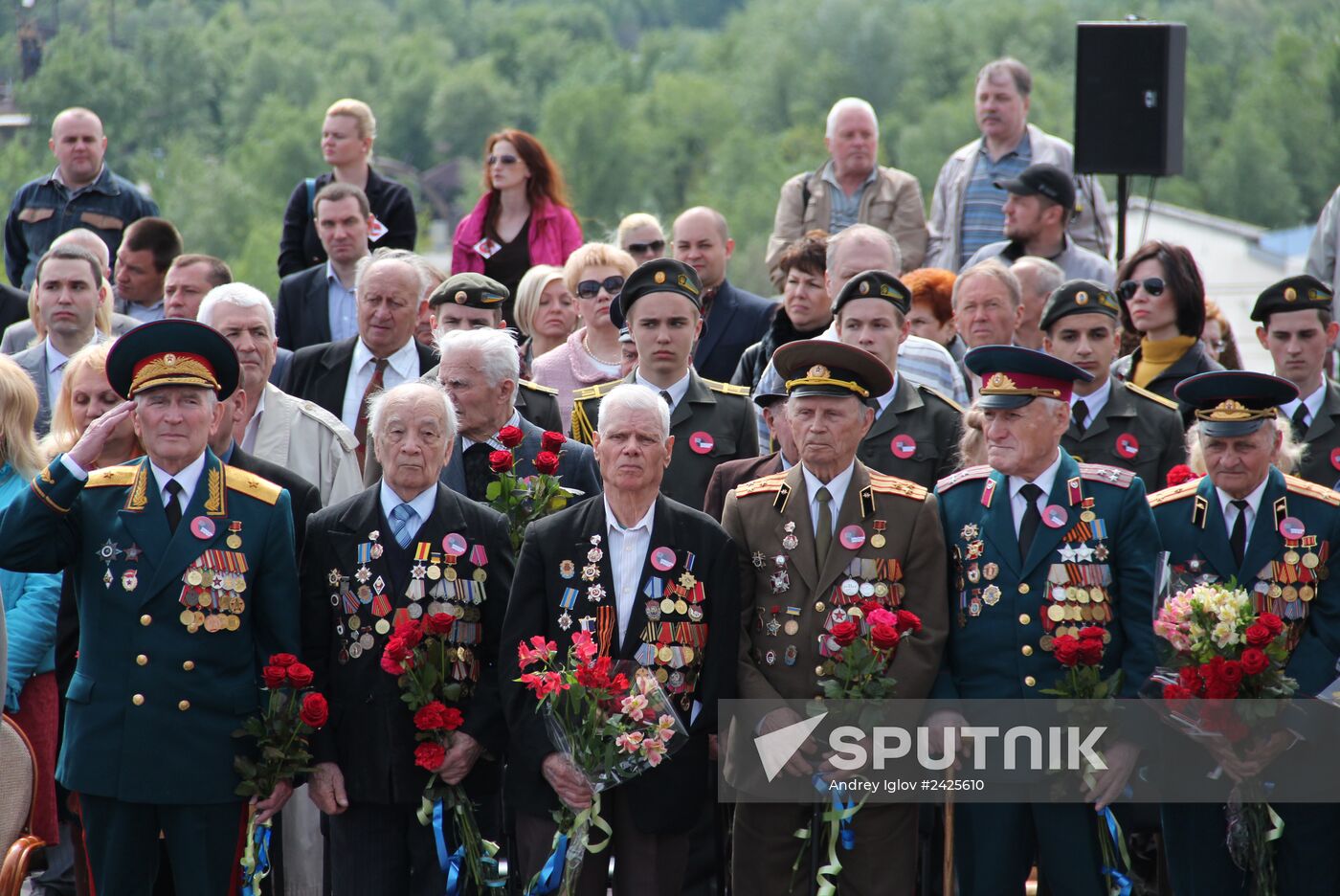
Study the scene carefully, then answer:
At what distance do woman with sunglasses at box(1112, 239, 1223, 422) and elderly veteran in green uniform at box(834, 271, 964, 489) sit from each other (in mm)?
1268

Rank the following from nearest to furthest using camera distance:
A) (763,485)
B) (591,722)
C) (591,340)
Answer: (591,722), (763,485), (591,340)

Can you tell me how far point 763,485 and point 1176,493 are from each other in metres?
1.39

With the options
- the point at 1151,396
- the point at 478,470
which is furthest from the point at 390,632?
the point at 1151,396

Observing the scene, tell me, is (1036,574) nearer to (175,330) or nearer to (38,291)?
(175,330)

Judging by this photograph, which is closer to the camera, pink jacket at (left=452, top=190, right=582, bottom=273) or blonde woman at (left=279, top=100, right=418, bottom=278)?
pink jacket at (left=452, top=190, right=582, bottom=273)

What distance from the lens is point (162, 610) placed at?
477 cm

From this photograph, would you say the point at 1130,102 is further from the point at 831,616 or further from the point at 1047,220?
Result: the point at 831,616

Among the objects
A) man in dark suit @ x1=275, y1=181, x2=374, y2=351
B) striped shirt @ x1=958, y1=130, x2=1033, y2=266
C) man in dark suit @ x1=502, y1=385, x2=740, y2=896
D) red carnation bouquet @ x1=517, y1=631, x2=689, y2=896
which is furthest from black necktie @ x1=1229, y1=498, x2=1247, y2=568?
man in dark suit @ x1=275, y1=181, x2=374, y2=351

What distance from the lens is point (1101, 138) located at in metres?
10.1

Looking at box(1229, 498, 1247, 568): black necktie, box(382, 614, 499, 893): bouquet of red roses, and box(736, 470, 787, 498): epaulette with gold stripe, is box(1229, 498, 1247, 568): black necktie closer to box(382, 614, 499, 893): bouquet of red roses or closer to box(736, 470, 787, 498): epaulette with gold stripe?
box(736, 470, 787, 498): epaulette with gold stripe

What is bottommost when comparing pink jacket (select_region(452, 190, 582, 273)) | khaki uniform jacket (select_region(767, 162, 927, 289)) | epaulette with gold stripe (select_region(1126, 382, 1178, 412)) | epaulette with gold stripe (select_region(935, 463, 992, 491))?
epaulette with gold stripe (select_region(935, 463, 992, 491))

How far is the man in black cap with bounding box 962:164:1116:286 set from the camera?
8250 millimetres

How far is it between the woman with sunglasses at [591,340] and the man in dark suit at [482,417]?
133 cm

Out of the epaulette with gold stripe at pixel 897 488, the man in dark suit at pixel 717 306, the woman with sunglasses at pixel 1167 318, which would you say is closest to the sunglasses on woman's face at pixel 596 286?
the man in dark suit at pixel 717 306
